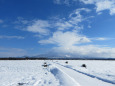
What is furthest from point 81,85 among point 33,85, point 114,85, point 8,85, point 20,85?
point 8,85

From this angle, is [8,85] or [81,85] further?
[8,85]

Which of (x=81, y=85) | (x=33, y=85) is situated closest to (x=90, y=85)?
(x=81, y=85)

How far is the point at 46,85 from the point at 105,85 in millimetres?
4260

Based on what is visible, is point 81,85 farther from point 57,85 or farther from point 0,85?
point 0,85

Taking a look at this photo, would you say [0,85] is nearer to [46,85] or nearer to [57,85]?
[46,85]

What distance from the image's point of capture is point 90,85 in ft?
29.0

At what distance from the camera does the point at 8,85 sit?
370 inches

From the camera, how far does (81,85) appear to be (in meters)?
8.74

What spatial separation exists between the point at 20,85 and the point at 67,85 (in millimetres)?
3466

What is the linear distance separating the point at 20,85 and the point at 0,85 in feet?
4.74

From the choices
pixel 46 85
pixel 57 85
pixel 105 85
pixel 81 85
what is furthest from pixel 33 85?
pixel 105 85

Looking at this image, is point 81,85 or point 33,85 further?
point 33,85

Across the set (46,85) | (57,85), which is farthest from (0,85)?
(57,85)

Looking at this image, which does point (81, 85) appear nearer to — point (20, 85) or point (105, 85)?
point (105, 85)
